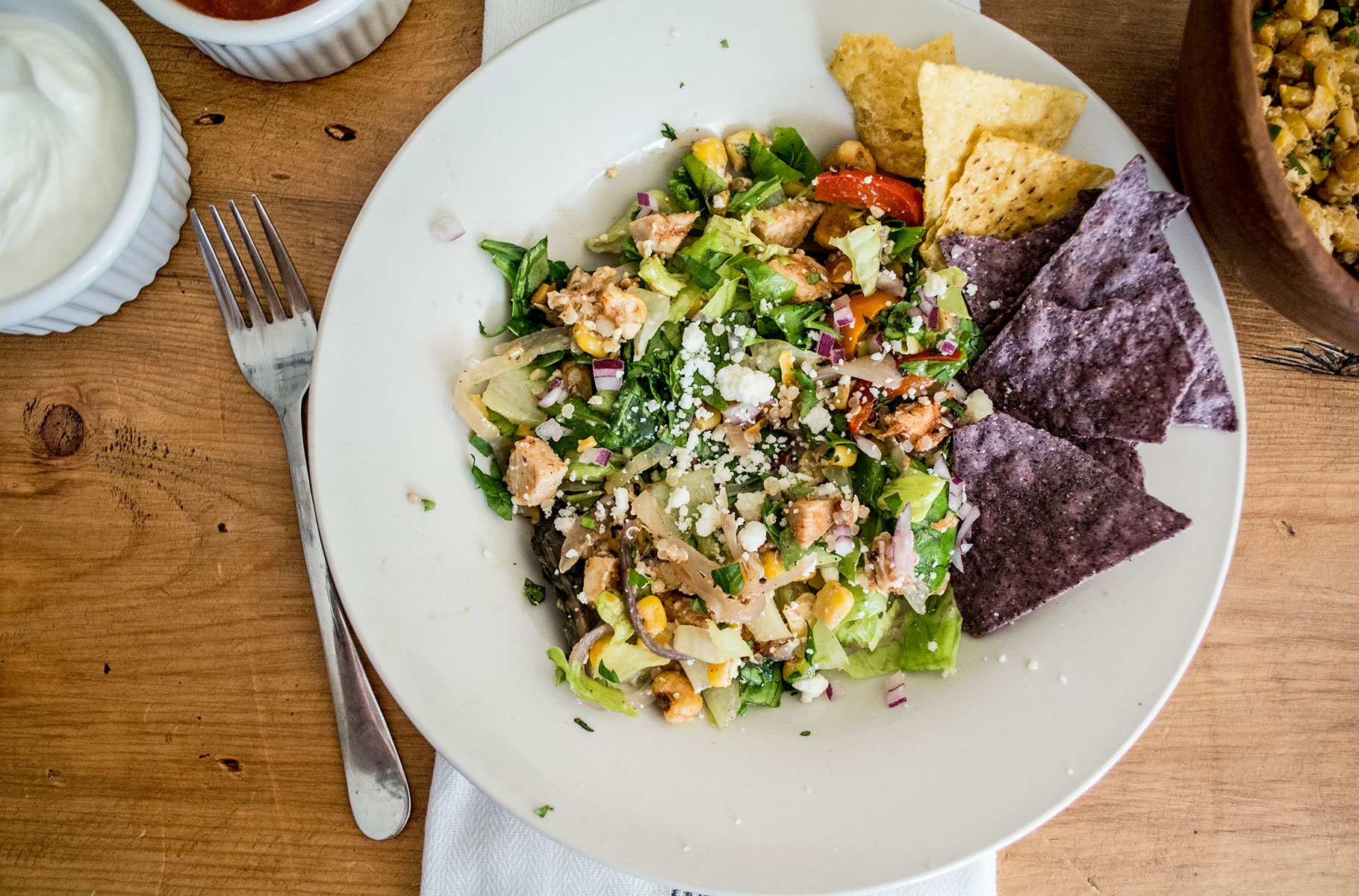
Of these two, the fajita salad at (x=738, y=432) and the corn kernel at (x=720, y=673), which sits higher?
the fajita salad at (x=738, y=432)

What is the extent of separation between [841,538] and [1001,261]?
0.75 metres

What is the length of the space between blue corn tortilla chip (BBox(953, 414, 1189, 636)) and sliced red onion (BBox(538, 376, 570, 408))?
3.03 ft

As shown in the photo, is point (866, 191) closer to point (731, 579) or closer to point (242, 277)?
point (731, 579)

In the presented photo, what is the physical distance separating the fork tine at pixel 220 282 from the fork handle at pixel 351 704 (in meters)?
0.25

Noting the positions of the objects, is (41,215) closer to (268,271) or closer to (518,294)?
(268,271)

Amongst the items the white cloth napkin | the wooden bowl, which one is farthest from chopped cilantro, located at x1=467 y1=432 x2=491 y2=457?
the wooden bowl

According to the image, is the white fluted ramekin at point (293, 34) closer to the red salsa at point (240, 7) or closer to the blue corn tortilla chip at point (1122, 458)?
the red salsa at point (240, 7)

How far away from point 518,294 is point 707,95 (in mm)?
657

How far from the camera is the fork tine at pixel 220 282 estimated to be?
6.08 ft

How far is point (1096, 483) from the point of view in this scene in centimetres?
173

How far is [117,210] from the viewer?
1.72 meters

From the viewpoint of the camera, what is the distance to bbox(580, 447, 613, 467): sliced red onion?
1.78 metres

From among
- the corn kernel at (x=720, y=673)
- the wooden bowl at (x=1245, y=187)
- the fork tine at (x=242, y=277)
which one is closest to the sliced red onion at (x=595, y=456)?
the corn kernel at (x=720, y=673)

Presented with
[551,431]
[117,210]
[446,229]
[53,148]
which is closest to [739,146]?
[446,229]
